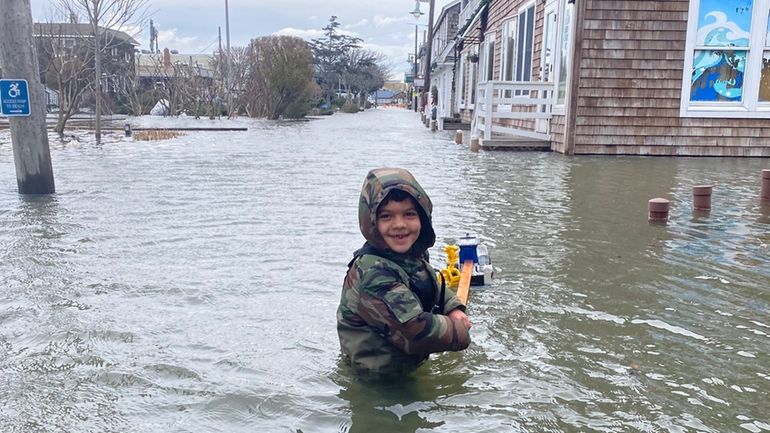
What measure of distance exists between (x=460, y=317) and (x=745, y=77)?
1145 cm

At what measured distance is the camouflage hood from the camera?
116 inches

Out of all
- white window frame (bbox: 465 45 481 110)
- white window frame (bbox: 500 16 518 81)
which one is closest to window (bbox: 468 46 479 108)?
white window frame (bbox: 465 45 481 110)

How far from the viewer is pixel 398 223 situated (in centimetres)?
297

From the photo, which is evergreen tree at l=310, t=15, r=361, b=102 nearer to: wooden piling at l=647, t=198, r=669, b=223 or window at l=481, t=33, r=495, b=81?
window at l=481, t=33, r=495, b=81

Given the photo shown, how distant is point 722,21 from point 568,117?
305cm


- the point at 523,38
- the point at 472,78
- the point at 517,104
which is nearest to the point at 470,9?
the point at 472,78

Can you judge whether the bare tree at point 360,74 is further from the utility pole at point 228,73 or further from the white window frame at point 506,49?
the white window frame at point 506,49

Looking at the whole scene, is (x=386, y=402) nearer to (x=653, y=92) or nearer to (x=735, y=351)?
(x=735, y=351)

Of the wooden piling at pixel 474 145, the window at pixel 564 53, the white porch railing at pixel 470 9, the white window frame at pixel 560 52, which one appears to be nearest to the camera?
the white window frame at pixel 560 52

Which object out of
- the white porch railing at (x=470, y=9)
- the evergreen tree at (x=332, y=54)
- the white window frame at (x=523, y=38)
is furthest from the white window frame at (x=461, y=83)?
the evergreen tree at (x=332, y=54)

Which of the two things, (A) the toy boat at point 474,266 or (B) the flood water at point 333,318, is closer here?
(B) the flood water at point 333,318

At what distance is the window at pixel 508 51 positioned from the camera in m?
18.5

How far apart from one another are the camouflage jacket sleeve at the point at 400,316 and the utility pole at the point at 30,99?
21.7 feet

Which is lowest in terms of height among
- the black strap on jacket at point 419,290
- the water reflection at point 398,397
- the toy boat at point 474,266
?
the water reflection at point 398,397
